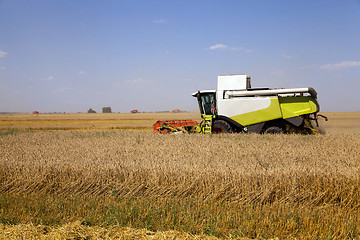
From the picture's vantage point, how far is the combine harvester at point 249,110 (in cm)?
1197

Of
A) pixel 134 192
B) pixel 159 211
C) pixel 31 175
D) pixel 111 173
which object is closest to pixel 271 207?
pixel 159 211

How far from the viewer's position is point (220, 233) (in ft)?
12.4

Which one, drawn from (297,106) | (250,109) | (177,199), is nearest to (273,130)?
(250,109)

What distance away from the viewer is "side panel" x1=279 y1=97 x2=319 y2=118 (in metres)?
11.9

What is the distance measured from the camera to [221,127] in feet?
41.6

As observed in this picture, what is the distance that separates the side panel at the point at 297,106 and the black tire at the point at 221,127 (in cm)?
231

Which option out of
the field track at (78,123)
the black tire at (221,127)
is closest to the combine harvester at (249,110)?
the black tire at (221,127)

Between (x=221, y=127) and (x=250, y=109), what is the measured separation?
1.44 meters

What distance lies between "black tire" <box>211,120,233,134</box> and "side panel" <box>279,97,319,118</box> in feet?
7.58

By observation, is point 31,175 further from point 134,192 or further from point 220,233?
point 220,233

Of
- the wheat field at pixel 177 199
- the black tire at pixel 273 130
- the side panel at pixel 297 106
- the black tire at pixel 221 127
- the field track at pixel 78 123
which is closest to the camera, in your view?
the wheat field at pixel 177 199

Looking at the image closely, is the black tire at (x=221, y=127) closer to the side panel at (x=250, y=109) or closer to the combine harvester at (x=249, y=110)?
the combine harvester at (x=249, y=110)

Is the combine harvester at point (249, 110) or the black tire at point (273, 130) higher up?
the combine harvester at point (249, 110)

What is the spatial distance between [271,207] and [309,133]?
8888 millimetres
